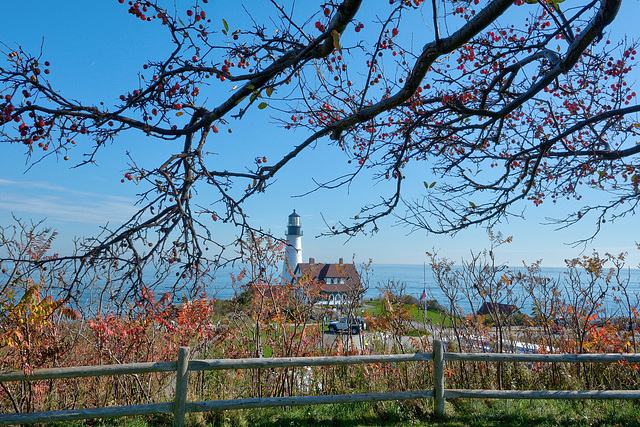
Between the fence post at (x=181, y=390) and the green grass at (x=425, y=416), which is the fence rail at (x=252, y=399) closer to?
the fence post at (x=181, y=390)

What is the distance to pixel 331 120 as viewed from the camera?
4.36m

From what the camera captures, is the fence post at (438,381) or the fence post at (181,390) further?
the fence post at (438,381)

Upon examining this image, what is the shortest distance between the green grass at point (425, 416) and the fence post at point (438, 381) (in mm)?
90

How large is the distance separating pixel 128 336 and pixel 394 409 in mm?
3284

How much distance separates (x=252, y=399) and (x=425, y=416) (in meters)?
2.02

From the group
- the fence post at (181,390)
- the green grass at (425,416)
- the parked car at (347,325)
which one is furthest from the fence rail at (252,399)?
the parked car at (347,325)

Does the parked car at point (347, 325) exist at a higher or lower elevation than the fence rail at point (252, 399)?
higher

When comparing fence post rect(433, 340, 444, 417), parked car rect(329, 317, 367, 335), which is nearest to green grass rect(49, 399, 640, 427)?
fence post rect(433, 340, 444, 417)

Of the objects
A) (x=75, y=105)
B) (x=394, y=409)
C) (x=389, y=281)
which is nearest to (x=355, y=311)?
(x=389, y=281)

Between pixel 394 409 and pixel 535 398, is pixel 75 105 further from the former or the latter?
pixel 535 398

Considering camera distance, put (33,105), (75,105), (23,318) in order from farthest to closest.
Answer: (23,318), (75,105), (33,105)

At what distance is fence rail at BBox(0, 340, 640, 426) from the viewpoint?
4098mm

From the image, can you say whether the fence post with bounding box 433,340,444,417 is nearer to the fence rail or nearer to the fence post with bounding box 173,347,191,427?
the fence rail

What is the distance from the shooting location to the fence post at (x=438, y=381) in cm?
482
